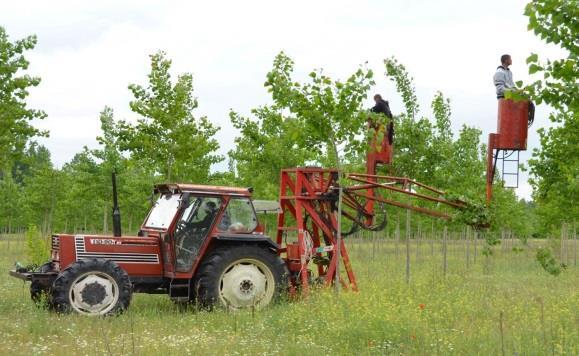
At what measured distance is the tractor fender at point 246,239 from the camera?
38.8 ft

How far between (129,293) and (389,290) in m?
4.22

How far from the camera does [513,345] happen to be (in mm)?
8070

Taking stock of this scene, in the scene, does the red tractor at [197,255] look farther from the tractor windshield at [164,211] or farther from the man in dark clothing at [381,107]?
the man in dark clothing at [381,107]

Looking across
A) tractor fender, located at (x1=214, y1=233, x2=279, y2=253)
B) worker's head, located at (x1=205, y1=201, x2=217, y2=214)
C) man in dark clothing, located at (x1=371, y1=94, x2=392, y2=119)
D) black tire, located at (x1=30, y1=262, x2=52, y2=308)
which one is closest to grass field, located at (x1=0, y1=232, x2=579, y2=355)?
black tire, located at (x1=30, y1=262, x2=52, y2=308)

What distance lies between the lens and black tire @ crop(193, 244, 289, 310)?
37.9 feet

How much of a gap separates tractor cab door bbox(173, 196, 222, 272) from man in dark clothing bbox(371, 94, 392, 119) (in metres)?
3.12

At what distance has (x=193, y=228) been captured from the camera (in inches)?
465

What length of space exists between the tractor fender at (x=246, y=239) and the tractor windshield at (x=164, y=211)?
2.63 ft

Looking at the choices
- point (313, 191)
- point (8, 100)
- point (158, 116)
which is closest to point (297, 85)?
point (313, 191)

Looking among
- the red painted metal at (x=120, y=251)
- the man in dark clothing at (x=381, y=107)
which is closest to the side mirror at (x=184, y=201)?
the red painted metal at (x=120, y=251)

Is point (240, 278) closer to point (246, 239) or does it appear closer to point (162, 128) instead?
point (246, 239)

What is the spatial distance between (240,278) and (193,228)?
3.38 feet

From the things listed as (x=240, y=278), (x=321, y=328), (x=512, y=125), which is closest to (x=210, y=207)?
(x=240, y=278)

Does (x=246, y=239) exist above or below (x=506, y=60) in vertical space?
below
